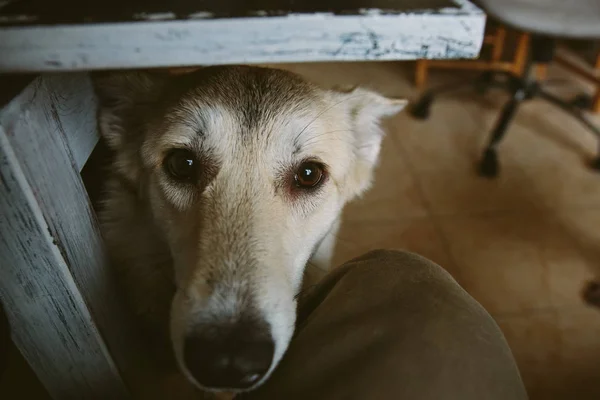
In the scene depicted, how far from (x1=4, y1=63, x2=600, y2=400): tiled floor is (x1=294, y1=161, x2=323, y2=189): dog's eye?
896 millimetres

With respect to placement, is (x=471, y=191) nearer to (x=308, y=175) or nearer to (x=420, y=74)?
(x=420, y=74)

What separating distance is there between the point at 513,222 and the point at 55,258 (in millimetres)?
2123

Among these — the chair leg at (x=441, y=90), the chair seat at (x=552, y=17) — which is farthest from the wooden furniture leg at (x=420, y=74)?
the chair seat at (x=552, y=17)

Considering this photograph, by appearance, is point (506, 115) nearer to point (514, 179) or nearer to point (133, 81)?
point (514, 179)

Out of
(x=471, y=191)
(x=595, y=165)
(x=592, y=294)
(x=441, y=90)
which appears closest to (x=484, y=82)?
(x=441, y=90)

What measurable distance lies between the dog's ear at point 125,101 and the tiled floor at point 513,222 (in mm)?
844

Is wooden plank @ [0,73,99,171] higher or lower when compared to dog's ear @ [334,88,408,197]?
higher

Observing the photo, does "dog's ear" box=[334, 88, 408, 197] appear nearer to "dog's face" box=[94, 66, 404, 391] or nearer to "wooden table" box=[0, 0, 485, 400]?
"dog's face" box=[94, 66, 404, 391]

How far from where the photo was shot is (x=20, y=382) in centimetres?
121

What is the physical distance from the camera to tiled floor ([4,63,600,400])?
180cm

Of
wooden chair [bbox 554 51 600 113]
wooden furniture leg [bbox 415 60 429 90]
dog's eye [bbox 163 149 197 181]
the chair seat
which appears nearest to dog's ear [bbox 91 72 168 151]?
dog's eye [bbox 163 149 197 181]

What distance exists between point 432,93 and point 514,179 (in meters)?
0.80

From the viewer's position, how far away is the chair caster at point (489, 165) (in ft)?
8.71

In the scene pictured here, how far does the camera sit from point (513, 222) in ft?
7.74
